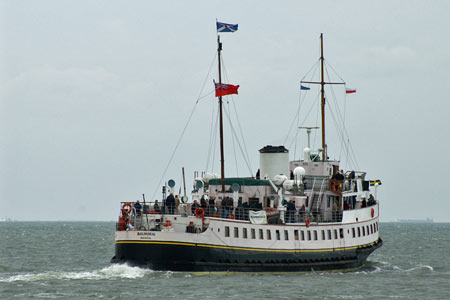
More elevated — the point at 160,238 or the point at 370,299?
the point at 160,238

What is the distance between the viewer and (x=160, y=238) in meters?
44.3

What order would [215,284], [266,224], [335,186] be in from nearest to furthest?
[215,284] → [266,224] → [335,186]

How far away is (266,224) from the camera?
47562 mm

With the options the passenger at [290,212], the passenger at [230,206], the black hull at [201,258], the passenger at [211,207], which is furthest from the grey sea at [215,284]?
the passenger at [230,206]

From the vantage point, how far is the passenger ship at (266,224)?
44750mm

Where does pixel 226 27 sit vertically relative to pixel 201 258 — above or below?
above

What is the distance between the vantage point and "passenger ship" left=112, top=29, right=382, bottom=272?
147 feet

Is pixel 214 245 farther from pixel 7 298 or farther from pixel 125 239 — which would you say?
pixel 7 298

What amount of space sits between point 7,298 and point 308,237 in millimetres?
19769

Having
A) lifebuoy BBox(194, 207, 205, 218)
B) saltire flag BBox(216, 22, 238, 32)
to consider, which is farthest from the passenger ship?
saltire flag BBox(216, 22, 238, 32)

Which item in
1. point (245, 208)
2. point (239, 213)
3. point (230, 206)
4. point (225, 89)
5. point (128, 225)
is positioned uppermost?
point (225, 89)

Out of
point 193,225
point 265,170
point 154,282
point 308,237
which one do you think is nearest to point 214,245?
point 193,225

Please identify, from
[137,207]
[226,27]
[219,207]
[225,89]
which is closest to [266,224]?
[219,207]

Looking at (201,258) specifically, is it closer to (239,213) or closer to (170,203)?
(239,213)
